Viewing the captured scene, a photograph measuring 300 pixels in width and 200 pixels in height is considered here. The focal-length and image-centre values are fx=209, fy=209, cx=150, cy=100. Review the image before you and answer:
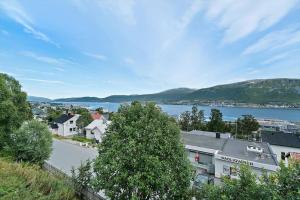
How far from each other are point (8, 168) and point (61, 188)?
332cm

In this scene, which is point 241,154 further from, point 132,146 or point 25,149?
point 25,149

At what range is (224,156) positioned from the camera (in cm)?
2064

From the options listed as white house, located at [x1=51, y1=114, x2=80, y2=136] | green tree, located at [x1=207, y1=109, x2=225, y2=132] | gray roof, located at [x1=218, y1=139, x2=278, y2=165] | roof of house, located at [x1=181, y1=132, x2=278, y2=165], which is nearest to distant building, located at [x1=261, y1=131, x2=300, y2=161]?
roof of house, located at [x1=181, y1=132, x2=278, y2=165]

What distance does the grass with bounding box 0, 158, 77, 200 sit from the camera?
278 inches

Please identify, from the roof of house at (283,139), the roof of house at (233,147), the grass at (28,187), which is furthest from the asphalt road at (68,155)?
the roof of house at (283,139)

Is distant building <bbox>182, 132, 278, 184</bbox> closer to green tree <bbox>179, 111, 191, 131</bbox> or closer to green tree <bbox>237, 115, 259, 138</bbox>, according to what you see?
green tree <bbox>237, 115, 259, 138</bbox>

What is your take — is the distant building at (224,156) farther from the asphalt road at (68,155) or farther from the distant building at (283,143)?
the asphalt road at (68,155)

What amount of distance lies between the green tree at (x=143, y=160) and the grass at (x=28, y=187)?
155 centimetres

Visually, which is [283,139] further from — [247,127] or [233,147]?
[247,127]

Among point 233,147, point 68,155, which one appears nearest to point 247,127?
point 233,147

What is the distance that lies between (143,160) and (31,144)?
497 inches

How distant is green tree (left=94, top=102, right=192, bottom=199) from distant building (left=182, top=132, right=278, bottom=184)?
1150 centimetres

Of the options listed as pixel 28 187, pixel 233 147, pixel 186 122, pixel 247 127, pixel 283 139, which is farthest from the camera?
pixel 186 122

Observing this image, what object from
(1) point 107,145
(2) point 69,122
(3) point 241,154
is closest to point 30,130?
(1) point 107,145
